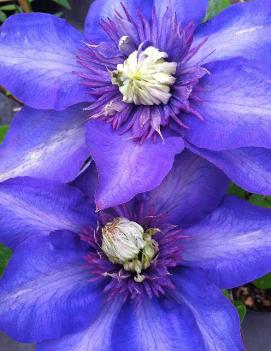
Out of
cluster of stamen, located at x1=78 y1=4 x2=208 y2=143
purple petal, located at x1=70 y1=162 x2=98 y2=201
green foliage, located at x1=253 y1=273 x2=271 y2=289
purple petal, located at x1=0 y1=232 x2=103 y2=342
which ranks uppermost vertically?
cluster of stamen, located at x1=78 y1=4 x2=208 y2=143

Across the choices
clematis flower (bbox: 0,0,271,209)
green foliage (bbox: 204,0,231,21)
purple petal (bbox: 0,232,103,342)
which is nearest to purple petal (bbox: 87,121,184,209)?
clematis flower (bbox: 0,0,271,209)

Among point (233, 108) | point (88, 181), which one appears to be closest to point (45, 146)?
point (88, 181)

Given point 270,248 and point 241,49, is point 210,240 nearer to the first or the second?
point 270,248

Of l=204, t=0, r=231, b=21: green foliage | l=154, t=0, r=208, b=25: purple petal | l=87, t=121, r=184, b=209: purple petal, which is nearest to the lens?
l=87, t=121, r=184, b=209: purple petal

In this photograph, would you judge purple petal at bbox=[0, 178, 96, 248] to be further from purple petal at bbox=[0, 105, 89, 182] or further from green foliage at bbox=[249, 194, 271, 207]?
green foliage at bbox=[249, 194, 271, 207]

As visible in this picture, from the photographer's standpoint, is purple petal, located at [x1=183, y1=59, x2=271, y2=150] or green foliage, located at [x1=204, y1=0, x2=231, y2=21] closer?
purple petal, located at [x1=183, y1=59, x2=271, y2=150]

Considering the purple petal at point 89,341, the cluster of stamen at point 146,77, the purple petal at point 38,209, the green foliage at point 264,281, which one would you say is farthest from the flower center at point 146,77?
the green foliage at point 264,281
